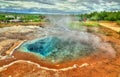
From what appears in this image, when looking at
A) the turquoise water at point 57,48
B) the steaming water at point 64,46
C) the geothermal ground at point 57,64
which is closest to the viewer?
the geothermal ground at point 57,64

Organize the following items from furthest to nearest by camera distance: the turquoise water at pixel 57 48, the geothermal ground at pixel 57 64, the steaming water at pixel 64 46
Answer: the steaming water at pixel 64 46 < the turquoise water at pixel 57 48 < the geothermal ground at pixel 57 64

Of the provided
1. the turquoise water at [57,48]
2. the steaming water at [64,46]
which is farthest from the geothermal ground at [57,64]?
the turquoise water at [57,48]

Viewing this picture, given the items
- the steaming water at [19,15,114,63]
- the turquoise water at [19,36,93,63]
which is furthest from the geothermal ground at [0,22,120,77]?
the turquoise water at [19,36,93,63]

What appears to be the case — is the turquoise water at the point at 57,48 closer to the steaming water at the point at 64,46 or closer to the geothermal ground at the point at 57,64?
the steaming water at the point at 64,46

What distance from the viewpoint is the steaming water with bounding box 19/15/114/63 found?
17400 millimetres

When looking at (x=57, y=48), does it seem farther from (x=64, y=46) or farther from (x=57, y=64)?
(x=57, y=64)

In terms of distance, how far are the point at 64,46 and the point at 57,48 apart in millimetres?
794

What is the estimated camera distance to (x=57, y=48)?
19.4 metres

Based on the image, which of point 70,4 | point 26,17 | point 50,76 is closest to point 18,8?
point 26,17

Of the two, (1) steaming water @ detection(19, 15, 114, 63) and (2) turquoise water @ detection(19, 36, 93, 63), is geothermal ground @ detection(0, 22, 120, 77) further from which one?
(2) turquoise water @ detection(19, 36, 93, 63)

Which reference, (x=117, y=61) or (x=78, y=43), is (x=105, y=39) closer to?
(x=78, y=43)

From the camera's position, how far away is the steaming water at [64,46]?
57.1 ft

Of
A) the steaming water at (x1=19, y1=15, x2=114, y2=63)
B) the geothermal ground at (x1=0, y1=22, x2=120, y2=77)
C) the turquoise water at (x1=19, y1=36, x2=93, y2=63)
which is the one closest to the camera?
the geothermal ground at (x1=0, y1=22, x2=120, y2=77)

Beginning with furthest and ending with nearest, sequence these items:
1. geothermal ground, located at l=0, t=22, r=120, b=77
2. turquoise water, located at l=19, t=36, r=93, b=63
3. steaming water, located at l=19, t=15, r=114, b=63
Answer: steaming water, located at l=19, t=15, r=114, b=63
turquoise water, located at l=19, t=36, r=93, b=63
geothermal ground, located at l=0, t=22, r=120, b=77
